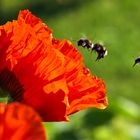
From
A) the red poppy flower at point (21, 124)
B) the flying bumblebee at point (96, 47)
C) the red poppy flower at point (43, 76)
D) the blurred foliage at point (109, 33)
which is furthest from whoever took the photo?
the blurred foliage at point (109, 33)

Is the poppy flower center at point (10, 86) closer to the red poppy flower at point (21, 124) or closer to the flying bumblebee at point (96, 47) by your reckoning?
the red poppy flower at point (21, 124)

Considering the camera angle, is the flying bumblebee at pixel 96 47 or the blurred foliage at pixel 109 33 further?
the blurred foliage at pixel 109 33

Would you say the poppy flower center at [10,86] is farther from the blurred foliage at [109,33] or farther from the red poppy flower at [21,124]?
the blurred foliage at [109,33]

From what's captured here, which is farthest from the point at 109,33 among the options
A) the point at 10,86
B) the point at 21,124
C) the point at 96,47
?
the point at 21,124

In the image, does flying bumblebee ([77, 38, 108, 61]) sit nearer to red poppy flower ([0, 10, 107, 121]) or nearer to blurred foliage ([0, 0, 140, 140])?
red poppy flower ([0, 10, 107, 121])

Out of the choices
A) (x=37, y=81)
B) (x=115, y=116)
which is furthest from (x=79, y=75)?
(x=115, y=116)

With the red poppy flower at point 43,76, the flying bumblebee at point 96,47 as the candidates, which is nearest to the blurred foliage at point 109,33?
the flying bumblebee at point 96,47

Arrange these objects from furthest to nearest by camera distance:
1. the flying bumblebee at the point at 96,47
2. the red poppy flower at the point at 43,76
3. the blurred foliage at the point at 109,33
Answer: the blurred foliage at the point at 109,33, the flying bumblebee at the point at 96,47, the red poppy flower at the point at 43,76

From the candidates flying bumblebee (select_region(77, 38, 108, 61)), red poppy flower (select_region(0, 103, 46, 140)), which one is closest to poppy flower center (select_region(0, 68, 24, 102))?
red poppy flower (select_region(0, 103, 46, 140))

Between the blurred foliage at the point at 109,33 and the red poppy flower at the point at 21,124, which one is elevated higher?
the red poppy flower at the point at 21,124
